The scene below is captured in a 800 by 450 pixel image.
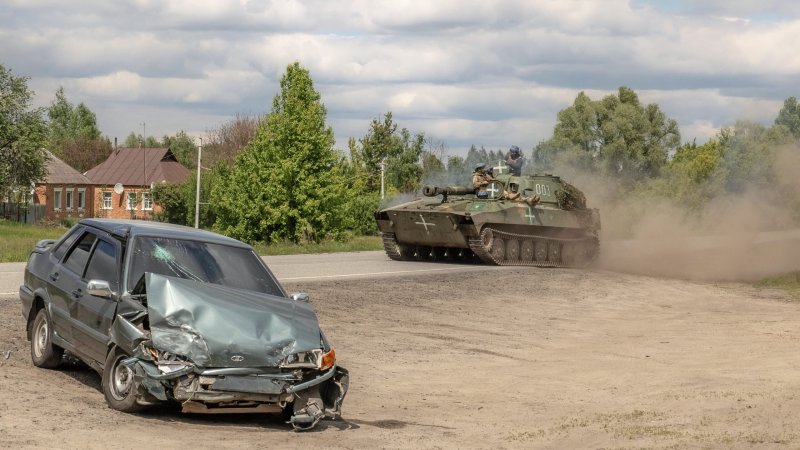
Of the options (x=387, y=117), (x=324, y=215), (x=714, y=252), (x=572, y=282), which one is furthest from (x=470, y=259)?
(x=387, y=117)

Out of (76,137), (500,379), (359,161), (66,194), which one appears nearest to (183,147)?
(76,137)

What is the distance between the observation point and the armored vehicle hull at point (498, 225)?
29.9 meters

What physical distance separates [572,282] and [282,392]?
18.1 metres

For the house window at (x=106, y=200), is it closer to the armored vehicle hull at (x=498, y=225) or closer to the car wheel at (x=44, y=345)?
the armored vehicle hull at (x=498, y=225)

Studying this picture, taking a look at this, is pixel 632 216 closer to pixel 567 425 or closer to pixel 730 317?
pixel 730 317

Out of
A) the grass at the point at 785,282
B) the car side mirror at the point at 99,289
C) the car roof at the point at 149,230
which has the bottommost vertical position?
the grass at the point at 785,282

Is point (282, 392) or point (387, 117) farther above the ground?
point (387, 117)

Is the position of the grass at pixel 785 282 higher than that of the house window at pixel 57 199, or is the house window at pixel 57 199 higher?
the grass at pixel 785 282

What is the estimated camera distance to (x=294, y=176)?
51625mm

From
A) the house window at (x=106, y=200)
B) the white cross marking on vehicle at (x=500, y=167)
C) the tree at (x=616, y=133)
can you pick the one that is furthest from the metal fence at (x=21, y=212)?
the white cross marking on vehicle at (x=500, y=167)

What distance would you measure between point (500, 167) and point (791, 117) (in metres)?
13.6

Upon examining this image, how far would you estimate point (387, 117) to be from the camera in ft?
263

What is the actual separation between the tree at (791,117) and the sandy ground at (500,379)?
16804 millimetres

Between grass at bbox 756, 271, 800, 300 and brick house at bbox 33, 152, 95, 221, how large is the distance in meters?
82.4
